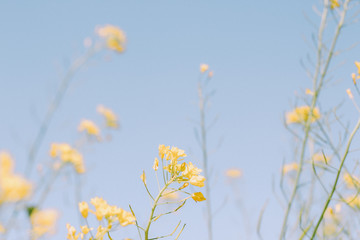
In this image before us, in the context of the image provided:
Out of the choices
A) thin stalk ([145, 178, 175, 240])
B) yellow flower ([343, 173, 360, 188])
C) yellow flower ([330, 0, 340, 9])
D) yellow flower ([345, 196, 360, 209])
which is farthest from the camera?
yellow flower ([330, 0, 340, 9])

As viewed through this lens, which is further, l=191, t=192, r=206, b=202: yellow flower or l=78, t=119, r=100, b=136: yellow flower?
l=78, t=119, r=100, b=136: yellow flower

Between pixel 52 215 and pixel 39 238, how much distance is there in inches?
65.2

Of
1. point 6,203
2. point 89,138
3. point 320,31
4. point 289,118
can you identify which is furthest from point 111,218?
point 89,138

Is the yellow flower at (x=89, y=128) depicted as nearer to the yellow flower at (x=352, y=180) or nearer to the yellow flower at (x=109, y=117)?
the yellow flower at (x=109, y=117)

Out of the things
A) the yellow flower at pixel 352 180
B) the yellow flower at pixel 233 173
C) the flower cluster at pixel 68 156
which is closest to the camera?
the yellow flower at pixel 352 180

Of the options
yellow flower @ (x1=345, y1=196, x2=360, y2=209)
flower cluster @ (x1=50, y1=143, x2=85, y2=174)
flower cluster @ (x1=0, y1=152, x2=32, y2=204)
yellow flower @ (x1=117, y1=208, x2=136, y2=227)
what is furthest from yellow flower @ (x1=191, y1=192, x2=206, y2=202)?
flower cluster @ (x1=50, y1=143, x2=85, y2=174)

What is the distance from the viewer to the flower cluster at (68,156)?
409cm

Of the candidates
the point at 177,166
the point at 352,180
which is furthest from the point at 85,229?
the point at 352,180

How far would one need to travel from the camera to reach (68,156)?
13.5 ft

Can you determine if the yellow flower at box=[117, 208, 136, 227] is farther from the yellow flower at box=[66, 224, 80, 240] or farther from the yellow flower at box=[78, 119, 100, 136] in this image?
the yellow flower at box=[78, 119, 100, 136]

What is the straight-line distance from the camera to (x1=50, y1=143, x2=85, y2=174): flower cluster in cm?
409

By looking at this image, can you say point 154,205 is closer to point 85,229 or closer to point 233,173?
point 85,229

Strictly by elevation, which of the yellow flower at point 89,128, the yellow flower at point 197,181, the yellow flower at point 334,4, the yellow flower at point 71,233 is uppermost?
the yellow flower at point 89,128

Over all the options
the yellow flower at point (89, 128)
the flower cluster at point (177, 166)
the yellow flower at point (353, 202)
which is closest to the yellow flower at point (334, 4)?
the yellow flower at point (353, 202)
